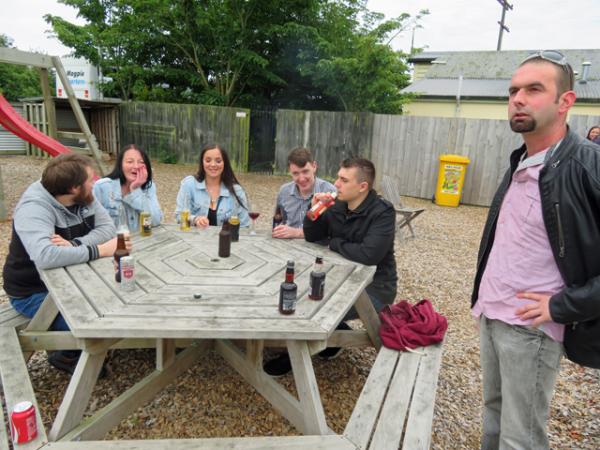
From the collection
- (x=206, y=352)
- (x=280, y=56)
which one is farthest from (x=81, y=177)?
(x=280, y=56)

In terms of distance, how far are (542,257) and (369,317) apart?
129 cm

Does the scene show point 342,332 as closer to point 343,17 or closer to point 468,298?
point 468,298

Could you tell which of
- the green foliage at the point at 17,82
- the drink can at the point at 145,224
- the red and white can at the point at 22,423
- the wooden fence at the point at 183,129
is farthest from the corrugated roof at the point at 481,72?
the green foliage at the point at 17,82

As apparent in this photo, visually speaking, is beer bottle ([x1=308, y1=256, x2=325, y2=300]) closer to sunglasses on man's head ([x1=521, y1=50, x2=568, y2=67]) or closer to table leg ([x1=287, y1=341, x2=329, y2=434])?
table leg ([x1=287, y1=341, x2=329, y2=434])

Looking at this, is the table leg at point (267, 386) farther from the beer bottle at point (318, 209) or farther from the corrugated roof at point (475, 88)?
the corrugated roof at point (475, 88)

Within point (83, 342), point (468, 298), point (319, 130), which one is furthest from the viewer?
point (319, 130)

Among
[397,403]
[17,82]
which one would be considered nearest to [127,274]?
[397,403]

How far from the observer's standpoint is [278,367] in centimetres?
299

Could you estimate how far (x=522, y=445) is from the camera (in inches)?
69.5

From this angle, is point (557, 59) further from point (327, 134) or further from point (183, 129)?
point (183, 129)

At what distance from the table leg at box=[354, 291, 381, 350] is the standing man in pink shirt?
93 centimetres

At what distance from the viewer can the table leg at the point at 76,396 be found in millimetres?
1800

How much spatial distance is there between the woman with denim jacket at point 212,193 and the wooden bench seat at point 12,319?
162 centimetres

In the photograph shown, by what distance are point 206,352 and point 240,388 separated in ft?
1.40
